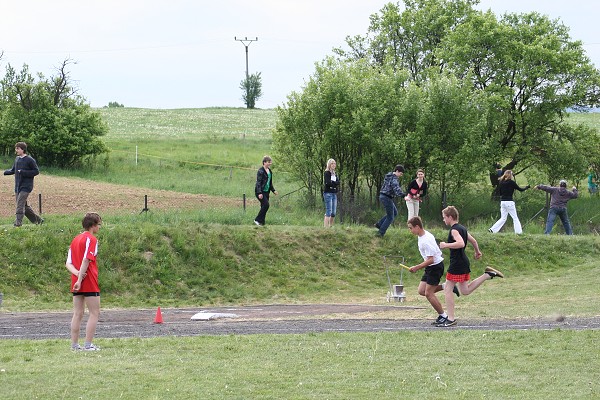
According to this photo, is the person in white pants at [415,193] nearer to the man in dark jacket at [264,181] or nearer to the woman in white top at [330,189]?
the woman in white top at [330,189]

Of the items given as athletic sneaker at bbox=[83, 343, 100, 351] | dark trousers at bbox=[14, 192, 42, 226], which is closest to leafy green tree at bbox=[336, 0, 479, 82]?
dark trousers at bbox=[14, 192, 42, 226]

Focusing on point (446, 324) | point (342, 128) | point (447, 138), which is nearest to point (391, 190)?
point (342, 128)

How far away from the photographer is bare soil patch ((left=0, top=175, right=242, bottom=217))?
104 ft

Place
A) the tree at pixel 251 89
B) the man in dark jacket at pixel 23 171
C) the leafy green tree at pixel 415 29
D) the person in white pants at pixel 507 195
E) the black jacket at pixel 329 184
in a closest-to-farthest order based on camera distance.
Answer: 1. the man in dark jacket at pixel 23 171
2. the black jacket at pixel 329 184
3. the person in white pants at pixel 507 195
4. the leafy green tree at pixel 415 29
5. the tree at pixel 251 89

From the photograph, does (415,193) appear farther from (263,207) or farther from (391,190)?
(263,207)

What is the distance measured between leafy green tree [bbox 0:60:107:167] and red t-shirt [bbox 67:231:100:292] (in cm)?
3678

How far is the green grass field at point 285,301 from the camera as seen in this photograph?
1013cm

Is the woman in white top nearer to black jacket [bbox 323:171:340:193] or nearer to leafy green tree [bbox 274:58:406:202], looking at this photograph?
black jacket [bbox 323:171:340:193]

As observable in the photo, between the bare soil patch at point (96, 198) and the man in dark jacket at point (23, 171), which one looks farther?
the bare soil patch at point (96, 198)

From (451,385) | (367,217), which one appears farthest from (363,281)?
(451,385)

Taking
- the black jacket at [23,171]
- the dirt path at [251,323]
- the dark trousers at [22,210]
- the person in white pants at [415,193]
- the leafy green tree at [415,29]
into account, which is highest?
the leafy green tree at [415,29]

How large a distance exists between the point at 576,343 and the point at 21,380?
7044mm

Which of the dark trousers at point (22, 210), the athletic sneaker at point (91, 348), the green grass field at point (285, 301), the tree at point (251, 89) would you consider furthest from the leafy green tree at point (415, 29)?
the tree at point (251, 89)

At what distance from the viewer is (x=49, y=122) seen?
4812 cm
